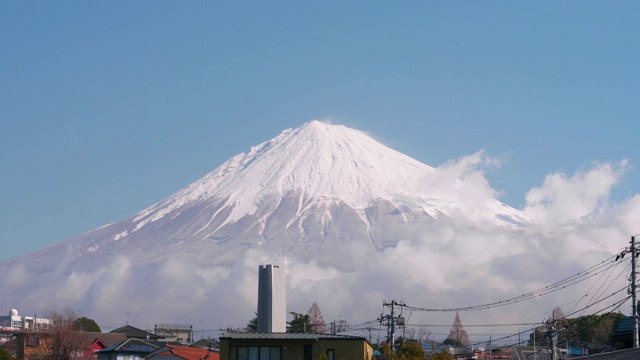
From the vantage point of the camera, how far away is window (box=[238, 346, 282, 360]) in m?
47.5

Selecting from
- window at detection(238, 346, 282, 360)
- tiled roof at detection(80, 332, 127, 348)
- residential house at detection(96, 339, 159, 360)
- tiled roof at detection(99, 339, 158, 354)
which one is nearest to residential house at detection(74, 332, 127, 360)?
tiled roof at detection(80, 332, 127, 348)

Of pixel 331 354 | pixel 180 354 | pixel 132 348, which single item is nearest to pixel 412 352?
pixel 331 354

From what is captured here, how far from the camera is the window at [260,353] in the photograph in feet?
156

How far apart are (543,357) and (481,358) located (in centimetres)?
1552

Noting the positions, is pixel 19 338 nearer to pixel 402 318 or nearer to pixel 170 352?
pixel 170 352

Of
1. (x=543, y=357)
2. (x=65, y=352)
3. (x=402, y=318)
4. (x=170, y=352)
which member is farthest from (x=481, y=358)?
(x=65, y=352)

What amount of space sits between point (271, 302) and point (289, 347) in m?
11.2

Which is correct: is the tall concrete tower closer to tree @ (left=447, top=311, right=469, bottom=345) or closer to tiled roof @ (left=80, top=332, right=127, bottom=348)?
tiled roof @ (left=80, top=332, right=127, bottom=348)

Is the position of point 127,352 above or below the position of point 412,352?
above

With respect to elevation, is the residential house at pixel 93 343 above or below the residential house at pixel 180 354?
above

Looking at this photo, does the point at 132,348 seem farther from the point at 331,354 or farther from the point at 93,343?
the point at 331,354

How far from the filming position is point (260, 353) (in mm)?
47594

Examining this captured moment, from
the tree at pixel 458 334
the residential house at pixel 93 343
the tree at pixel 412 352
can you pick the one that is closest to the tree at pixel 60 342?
the residential house at pixel 93 343

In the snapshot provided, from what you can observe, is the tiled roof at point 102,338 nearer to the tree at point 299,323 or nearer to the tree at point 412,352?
the tree at point 299,323
